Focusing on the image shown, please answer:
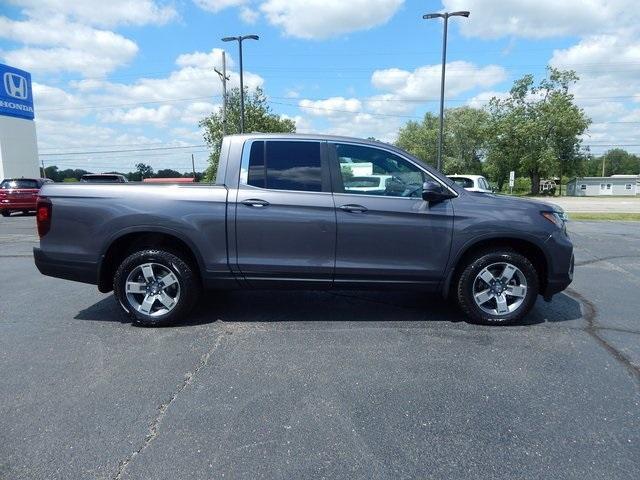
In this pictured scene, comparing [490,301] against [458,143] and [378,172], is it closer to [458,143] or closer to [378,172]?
[378,172]

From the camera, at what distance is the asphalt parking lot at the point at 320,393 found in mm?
2480

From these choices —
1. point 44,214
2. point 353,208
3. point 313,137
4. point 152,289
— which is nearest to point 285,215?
point 353,208

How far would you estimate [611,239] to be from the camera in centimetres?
1119

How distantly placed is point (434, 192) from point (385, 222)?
54 centimetres

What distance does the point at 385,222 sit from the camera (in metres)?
4.38

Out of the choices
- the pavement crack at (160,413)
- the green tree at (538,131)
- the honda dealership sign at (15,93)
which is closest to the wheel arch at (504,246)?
the pavement crack at (160,413)

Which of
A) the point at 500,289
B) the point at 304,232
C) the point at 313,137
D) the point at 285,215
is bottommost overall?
the point at 500,289

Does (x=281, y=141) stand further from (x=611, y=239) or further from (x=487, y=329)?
(x=611, y=239)

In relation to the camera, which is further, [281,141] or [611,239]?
[611,239]

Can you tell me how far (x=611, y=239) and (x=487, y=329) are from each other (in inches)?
343

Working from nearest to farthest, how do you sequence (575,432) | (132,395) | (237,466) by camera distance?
(237,466) → (575,432) → (132,395)

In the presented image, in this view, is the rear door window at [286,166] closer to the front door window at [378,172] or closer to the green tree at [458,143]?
the front door window at [378,172]

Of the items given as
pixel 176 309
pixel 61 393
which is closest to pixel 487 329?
pixel 176 309

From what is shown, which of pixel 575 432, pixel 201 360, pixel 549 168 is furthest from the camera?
pixel 549 168
